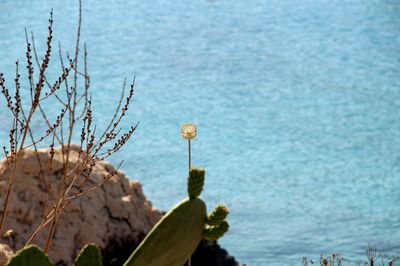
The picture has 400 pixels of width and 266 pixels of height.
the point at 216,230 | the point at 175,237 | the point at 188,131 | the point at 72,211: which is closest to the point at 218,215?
A: the point at 216,230

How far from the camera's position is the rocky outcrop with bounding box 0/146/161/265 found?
18.6 ft

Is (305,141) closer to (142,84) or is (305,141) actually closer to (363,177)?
(363,177)

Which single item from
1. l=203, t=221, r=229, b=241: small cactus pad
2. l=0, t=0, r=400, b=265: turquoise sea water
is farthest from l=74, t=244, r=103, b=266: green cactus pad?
l=0, t=0, r=400, b=265: turquoise sea water

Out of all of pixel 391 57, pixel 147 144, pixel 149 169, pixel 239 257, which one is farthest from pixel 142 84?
pixel 239 257

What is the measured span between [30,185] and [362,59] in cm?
857

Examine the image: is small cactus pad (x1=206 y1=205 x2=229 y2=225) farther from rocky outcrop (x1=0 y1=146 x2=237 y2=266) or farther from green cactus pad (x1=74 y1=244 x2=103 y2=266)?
rocky outcrop (x1=0 y1=146 x2=237 y2=266)

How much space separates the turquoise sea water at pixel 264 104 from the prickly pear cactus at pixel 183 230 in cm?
531

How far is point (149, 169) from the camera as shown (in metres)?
10.2

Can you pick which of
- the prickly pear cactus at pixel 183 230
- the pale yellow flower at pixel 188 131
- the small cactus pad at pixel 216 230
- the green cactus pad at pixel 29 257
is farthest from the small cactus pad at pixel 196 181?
the green cactus pad at pixel 29 257

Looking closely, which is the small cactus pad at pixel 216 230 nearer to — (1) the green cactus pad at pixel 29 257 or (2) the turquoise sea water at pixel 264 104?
(1) the green cactus pad at pixel 29 257

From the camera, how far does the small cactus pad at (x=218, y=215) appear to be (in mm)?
2680

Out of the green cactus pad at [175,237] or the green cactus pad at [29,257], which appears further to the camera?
the green cactus pad at [175,237]

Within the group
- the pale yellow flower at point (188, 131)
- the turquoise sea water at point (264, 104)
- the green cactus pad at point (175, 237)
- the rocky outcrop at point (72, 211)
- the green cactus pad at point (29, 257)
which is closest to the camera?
the green cactus pad at point (29, 257)

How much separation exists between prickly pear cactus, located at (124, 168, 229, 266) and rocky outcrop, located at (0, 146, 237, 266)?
2.79 metres
